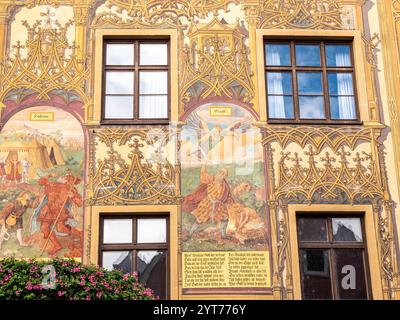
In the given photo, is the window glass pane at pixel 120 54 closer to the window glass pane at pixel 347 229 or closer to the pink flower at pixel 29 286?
the window glass pane at pixel 347 229

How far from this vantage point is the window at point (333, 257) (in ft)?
34.4

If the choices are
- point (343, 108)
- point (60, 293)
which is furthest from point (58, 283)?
point (343, 108)

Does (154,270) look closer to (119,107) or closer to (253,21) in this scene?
(119,107)

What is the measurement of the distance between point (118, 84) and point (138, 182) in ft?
5.30

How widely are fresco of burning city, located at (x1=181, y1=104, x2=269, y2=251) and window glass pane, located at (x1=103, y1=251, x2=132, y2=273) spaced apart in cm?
76

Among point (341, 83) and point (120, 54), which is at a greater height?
point (120, 54)

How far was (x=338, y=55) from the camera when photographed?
11891 millimetres

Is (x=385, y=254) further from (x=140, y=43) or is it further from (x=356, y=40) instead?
(x=140, y=43)

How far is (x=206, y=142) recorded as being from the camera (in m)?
11.1

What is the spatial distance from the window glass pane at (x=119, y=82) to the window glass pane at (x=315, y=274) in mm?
3432

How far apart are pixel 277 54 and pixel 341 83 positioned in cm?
103

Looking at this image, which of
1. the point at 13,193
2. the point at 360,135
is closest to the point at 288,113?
the point at 360,135

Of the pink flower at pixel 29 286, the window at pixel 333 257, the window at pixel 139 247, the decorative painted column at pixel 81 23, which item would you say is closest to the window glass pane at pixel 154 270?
the window at pixel 139 247
